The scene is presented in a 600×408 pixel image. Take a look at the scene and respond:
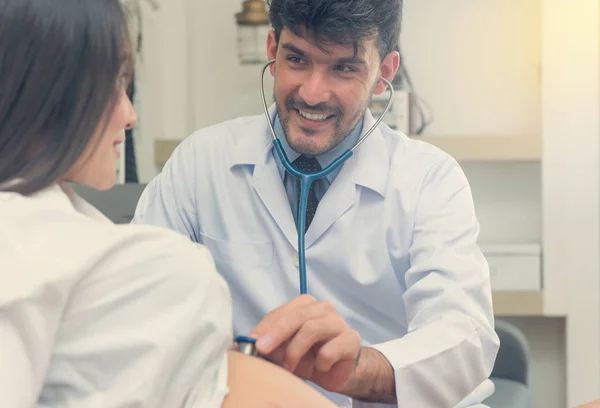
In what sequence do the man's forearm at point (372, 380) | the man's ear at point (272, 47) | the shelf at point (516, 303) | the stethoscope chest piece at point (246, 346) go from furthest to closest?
the shelf at point (516, 303), the man's ear at point (272, 47), the man's forearm at point (372, 380), the stethoscope chest piece at point (246, 346)

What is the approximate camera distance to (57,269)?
60 cm

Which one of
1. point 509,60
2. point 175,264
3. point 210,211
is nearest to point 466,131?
point 509,60

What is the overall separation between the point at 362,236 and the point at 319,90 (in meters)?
0.27

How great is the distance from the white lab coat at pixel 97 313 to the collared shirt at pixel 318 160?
0.79m

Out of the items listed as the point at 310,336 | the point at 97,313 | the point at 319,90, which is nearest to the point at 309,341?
the point at 310,336

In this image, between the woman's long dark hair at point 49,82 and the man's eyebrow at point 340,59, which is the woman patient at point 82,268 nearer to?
the woman's long dark hair at point 49,82

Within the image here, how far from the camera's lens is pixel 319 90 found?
144cm

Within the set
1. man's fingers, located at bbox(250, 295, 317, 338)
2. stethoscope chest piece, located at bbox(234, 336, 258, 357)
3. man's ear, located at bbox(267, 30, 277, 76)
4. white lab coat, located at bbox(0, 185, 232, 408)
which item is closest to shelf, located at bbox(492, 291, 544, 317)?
man's ear, located at bbox(267, 30, 277, 76)

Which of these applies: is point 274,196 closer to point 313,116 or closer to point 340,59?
point 313,116

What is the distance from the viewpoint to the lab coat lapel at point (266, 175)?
1440 mm

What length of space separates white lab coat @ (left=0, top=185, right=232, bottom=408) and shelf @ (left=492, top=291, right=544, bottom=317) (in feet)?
6.29

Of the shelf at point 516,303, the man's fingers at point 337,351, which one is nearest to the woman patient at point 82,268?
the man's fingers at point 337,351

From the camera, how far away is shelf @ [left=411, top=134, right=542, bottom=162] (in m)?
2.49

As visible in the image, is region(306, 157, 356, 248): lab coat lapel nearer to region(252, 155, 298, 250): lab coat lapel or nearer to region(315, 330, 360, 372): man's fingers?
region(252, 155, 298, 250): lab coat lapel
